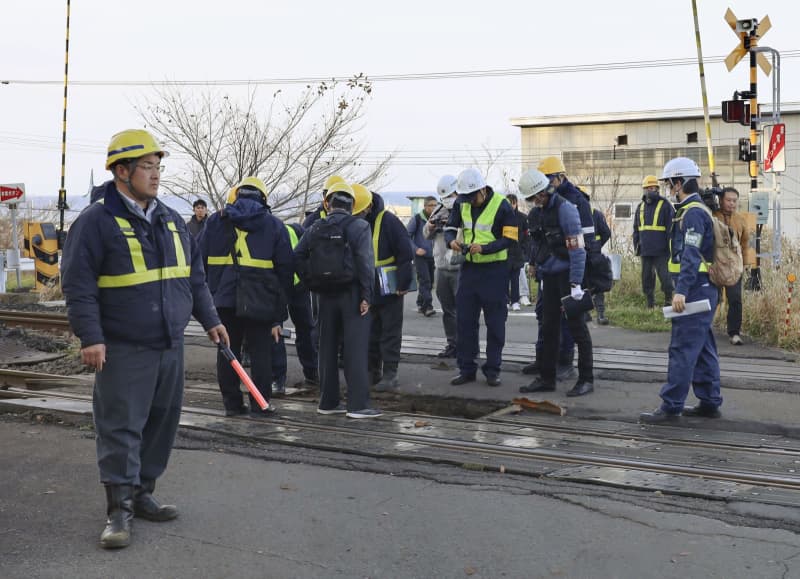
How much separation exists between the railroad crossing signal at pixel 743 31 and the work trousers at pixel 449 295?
324 inches

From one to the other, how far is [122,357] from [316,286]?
134 inches

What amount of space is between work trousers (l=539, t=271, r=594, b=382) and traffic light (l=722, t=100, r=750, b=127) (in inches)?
354

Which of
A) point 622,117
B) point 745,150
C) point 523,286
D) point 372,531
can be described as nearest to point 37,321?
point 523,286

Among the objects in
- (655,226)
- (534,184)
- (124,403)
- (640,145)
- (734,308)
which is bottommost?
(124,403)

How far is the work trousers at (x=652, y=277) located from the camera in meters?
14.9

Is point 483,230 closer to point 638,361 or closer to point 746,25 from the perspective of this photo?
point 638,361

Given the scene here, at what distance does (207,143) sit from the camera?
26.4 meters

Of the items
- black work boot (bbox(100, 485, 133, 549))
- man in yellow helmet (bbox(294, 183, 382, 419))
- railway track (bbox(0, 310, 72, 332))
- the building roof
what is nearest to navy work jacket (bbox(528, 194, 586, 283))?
man in yellow helmet (bbox(294, 183, 382, 419))

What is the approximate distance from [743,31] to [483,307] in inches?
374

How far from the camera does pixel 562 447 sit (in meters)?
7.13

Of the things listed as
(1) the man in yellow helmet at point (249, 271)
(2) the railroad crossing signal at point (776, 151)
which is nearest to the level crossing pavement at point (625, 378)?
(1) the man in yellow helmet at point (249, 271)

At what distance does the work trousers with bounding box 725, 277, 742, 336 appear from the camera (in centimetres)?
1166

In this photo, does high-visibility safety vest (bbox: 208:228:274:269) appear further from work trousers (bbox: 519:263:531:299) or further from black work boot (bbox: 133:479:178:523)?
work trousers (bbox: 519:263:531:299)

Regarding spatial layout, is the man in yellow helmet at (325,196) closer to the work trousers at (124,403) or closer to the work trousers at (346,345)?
the work trousers at (346,345)
